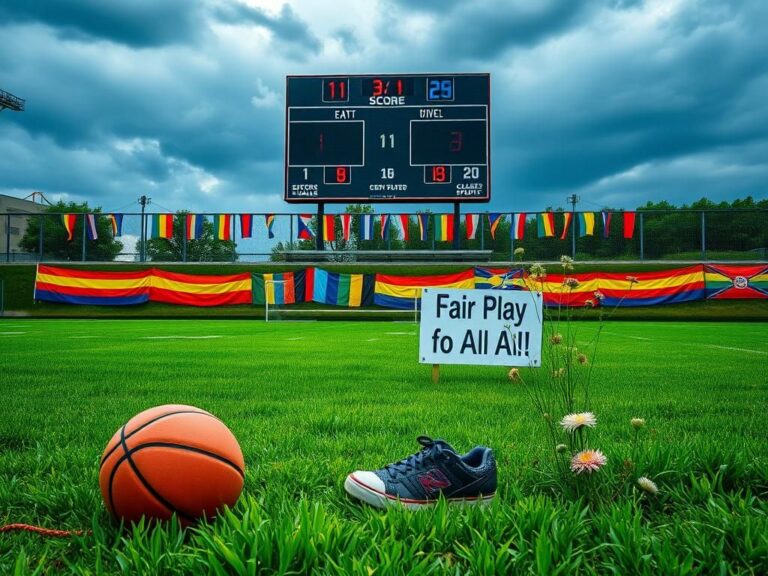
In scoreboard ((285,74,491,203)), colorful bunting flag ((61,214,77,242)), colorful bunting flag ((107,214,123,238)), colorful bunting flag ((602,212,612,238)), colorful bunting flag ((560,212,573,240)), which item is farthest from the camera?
colorful bunting flag ((61,214,77,242))

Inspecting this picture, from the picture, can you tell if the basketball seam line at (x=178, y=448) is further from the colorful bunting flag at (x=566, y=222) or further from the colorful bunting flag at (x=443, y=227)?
the colorful bunting flag at (x=566, y=222)

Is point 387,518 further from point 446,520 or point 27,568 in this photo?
point 27,568

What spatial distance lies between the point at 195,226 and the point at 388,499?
88.4ft

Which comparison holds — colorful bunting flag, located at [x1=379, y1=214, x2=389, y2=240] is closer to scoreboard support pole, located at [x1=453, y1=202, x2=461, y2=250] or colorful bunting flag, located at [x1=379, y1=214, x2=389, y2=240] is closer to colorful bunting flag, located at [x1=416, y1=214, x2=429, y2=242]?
colorful bunting flag, located at [x1=416, y1=214, x2=429, y2=242]

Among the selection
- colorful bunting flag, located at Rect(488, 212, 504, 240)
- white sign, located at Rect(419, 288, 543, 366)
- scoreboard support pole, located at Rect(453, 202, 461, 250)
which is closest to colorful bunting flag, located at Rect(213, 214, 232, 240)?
scoreboard support pole, located at Rect(453, 202, 461, 250)

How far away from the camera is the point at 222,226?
26.2 meters

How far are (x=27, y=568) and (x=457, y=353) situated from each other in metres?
4.10

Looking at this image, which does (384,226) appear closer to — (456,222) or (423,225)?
(423,225)

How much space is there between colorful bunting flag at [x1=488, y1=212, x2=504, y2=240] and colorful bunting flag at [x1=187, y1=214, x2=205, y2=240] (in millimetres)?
13721

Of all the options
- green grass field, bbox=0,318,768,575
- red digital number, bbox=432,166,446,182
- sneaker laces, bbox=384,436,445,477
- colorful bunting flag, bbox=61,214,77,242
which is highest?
red digital number, bbox=432,166,446,182

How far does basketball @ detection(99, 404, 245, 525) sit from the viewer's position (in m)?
1.70

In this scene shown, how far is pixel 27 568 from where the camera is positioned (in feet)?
4.63

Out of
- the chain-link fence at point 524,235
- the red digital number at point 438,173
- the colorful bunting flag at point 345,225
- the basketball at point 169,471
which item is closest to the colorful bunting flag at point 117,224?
the chain-link fence at point 524,235

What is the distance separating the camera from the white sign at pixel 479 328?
511 centimetres
